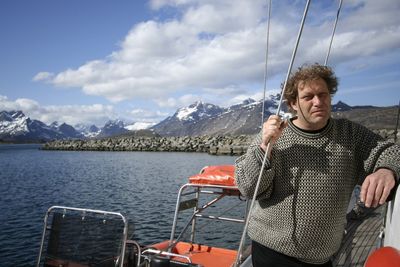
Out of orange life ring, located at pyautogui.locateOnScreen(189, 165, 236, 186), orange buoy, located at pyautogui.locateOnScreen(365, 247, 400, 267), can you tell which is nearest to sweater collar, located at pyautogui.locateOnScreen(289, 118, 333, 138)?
orange buoy, located at pyautogui.locateOnScreen(365, 247, 400, 267)

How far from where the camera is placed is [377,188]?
7.38ft

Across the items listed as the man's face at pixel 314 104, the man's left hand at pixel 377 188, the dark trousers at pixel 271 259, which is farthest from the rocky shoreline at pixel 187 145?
the man's left hand at pixel 377 188

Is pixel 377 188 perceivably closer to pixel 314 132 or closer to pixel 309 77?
Result: pixel 314 132

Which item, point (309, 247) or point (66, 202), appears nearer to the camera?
point (309, 247)

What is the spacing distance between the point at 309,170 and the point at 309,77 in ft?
2.32

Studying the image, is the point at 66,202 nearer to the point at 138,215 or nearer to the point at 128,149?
the point at 138,215

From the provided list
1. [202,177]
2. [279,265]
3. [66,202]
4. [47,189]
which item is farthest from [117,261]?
[47,189]

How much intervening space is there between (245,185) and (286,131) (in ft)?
1.82

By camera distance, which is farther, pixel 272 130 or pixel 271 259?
pixel 271 259

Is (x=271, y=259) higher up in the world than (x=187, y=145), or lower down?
lower down

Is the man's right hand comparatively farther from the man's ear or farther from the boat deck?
the boat deck

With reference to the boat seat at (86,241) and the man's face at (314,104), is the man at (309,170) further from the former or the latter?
the boat seat at (86,241)

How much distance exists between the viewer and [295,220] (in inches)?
106

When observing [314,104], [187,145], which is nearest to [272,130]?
[314,104]
